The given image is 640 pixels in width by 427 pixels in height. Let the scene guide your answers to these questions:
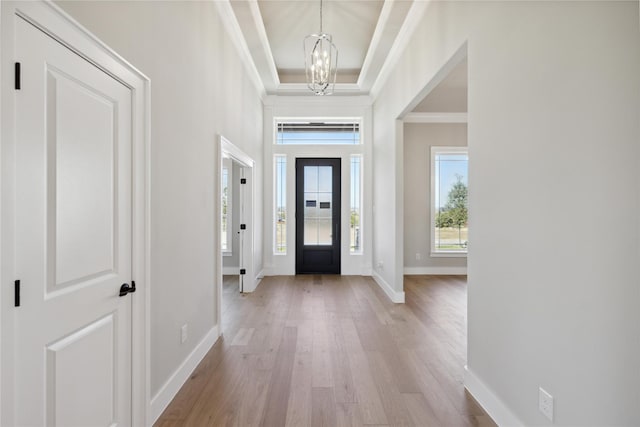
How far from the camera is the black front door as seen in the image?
6.16 m

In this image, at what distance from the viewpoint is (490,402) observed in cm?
205

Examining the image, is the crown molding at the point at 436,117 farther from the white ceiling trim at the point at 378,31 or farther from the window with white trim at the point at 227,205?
the window with white trim at the point at 227,205

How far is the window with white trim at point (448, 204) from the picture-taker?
21.3ft

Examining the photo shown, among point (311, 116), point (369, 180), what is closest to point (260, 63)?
point (311, 116)

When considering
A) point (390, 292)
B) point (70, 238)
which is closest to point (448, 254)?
point (390, 292)

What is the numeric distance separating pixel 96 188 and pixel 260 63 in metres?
3.74

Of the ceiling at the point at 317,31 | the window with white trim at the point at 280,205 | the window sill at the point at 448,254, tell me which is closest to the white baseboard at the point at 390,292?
the window sill at the point at 448,254

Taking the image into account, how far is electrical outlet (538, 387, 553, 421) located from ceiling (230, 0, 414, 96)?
11.2 feet

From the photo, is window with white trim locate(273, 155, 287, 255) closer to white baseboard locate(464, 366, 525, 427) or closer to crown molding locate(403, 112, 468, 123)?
crown molding locate(403, 112, 468, 123)

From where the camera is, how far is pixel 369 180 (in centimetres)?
603

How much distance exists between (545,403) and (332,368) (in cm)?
149

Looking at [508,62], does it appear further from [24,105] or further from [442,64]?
[24,105]

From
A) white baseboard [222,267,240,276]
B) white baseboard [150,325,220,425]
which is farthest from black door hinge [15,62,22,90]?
white baseboard [222,267,240,276]

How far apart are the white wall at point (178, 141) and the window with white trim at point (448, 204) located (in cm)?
452
